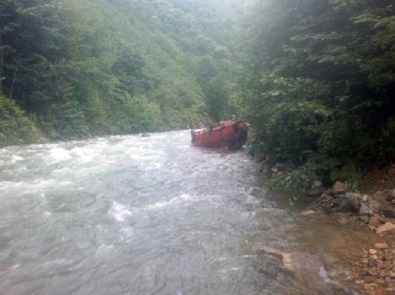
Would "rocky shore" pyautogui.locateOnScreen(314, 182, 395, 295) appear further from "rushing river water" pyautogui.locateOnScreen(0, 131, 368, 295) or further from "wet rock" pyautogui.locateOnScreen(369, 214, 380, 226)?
"rushing river water" pyautogui.locateOnScreen(0, 131, 368, 295)

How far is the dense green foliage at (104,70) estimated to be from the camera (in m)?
19.9

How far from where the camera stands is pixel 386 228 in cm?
593

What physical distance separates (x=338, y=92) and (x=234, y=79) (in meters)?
8.75

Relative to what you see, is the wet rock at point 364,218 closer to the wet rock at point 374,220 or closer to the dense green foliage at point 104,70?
the wet rock at point 374,220

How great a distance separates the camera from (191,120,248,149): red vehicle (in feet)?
55.6

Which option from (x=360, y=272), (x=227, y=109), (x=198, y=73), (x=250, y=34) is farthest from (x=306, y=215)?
(x=198, y=73)

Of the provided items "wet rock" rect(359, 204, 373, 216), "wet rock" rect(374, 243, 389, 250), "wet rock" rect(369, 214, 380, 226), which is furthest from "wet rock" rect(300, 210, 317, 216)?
"wet rock" rect(374, 243, 389, 250)

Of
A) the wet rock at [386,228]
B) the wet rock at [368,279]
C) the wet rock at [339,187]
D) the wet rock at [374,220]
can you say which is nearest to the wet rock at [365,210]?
the wet rock at [374,220]

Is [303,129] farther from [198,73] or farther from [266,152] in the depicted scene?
[198,73]

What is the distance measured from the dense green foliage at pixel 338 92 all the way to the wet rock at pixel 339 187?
16cm

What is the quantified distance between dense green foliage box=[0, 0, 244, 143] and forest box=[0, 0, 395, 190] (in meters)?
0.08

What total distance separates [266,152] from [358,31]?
4447 millimetres

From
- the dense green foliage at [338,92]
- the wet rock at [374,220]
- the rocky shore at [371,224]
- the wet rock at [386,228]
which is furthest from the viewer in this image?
the dense green foliage at [338,92]

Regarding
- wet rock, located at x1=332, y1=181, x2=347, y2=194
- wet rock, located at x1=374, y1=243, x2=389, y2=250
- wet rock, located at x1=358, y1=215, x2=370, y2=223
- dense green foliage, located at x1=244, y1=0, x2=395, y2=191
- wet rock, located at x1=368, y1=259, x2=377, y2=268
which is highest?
dense green foliage, located at x1=244, y1=0, x2=395, y2=191
